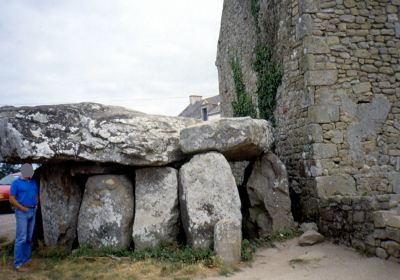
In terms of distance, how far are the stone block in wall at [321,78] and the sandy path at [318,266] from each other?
2808 millimetres

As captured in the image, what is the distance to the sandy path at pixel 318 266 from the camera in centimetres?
442

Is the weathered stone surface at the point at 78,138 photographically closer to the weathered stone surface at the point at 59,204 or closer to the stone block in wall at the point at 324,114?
the weathered stone surface at the point at 59,204

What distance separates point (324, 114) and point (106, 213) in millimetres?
4118

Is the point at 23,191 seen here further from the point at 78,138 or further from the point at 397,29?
the point at 397,29

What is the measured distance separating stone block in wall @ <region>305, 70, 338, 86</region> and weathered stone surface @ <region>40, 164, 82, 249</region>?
15.1ft

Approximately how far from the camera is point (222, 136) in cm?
607

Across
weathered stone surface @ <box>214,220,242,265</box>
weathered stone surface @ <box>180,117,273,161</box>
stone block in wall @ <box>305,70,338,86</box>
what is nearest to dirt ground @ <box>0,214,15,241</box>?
weathered stone surface @ <box>180,117,273,161</box>

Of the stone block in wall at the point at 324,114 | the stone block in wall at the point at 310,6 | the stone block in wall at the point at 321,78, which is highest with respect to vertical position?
the stone block in wall at the point at 310,6

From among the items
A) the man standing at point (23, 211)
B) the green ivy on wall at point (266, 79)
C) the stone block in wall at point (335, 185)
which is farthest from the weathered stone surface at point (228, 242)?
the green ivy on wall at point (266, 79)

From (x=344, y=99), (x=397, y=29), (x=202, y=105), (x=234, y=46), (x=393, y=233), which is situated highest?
(x=202, y=105)

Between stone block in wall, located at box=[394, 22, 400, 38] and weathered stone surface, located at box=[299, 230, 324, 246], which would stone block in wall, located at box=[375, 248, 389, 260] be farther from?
stone block in wall, located at box=[394, 22, 400, 38]

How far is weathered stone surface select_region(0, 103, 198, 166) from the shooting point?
5.93 metres

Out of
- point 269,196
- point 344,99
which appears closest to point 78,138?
point 269,196

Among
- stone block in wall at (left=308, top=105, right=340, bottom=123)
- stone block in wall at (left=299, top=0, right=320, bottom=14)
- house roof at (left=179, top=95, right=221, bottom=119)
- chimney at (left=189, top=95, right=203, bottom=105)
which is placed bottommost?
stone block in wall at (left=308, top=105, right=340, bottom=123)
